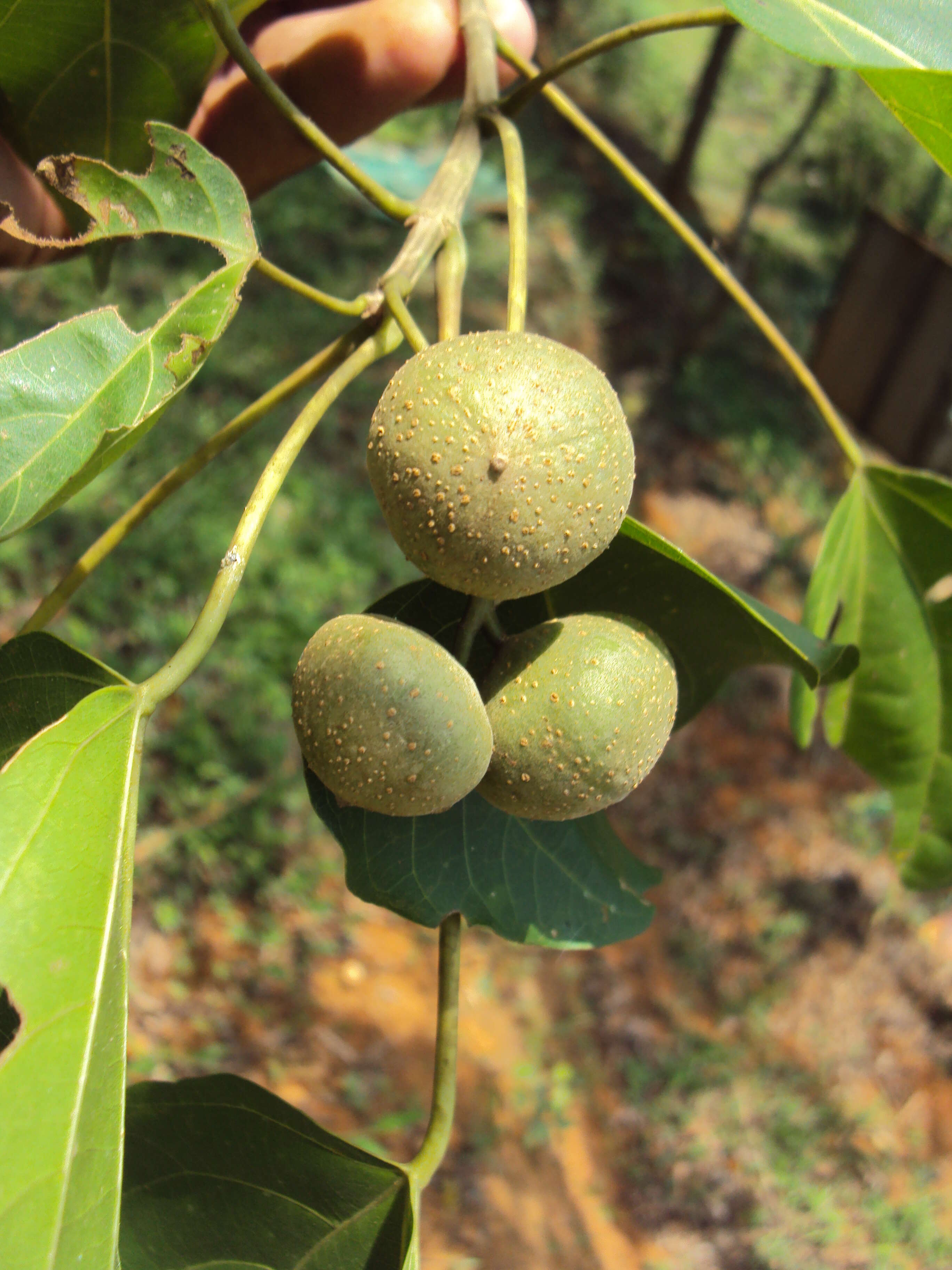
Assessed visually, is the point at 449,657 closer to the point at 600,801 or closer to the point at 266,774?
the point at 600,801

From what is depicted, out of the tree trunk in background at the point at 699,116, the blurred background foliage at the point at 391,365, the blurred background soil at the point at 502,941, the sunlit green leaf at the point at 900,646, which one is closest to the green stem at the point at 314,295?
the blurred background foliage at the point at 391,365

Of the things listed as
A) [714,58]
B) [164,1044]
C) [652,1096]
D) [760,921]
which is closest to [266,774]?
[164,1044]

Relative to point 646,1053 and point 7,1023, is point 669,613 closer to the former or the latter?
point 7,1023

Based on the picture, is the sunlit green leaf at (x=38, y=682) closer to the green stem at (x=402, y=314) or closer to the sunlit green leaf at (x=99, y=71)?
the green stem at (x=402, y=314)

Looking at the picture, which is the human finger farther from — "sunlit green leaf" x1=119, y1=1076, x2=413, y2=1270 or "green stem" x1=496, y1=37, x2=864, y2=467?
"sunlit green leaf" x1=119, y1=1076, x2=413, y2=1270

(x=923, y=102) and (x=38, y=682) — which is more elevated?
(x=923, y=102)

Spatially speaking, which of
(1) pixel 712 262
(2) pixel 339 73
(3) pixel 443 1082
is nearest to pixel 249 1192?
(3) pixel 443 1082

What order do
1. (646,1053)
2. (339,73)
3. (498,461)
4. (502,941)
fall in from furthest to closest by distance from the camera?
(502,941)
(646,1053)
(339,73)
(498,461)
